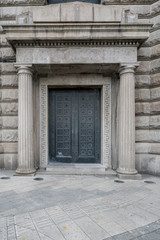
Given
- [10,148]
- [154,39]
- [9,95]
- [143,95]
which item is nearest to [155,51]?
[154,39]

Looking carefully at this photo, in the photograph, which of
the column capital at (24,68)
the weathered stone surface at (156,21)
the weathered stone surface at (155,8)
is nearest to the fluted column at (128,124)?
the weathered stone surface at (156,21)

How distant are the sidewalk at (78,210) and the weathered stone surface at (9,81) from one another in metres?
3.63

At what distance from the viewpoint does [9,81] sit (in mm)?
6320

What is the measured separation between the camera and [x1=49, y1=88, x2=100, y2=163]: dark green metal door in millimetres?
6566

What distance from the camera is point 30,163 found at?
550 centimetres

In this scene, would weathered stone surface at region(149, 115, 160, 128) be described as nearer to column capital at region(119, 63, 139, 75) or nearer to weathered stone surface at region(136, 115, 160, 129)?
weathered stone surface at region(136, 115, 160, 129)

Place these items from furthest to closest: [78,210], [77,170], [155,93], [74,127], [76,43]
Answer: [74,127] → [155,93] → [77,170] → [76,43] → [78,210]

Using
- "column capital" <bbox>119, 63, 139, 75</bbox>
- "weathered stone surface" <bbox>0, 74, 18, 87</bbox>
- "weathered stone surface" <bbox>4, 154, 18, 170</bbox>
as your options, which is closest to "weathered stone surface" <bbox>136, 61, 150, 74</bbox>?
"column capital" <bbox>119, 63, 139, 75</bbox>

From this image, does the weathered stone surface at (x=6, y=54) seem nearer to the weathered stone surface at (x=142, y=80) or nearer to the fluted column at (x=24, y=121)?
the fluted column at (x=24, y=121)

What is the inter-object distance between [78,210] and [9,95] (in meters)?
5.07

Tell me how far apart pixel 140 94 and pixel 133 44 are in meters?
1.90

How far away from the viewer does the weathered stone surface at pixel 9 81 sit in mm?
6312

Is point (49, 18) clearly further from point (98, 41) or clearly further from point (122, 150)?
point (122, 150)

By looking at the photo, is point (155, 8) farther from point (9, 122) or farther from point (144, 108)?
point (9, 122)
